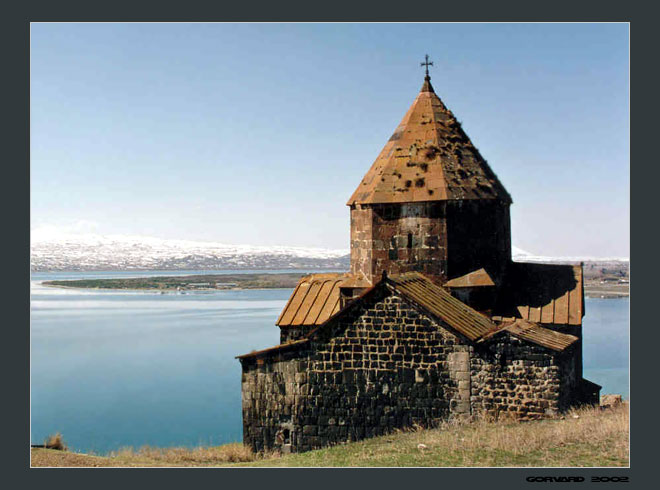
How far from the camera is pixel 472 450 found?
7.93 metres

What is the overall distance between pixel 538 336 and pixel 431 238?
2431mm

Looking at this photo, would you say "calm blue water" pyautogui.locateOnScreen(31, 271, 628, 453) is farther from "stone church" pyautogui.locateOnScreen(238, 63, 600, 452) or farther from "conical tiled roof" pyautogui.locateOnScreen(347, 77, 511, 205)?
"conical tiled roof" pyautogui.locateOnScreen(347, 77, 511, 205)

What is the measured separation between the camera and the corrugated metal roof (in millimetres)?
9375

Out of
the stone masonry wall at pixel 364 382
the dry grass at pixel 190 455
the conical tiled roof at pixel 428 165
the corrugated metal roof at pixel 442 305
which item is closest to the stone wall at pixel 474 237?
the conical tiled roof at pixel 428 165

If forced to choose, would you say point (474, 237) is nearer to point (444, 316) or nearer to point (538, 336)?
point (444, 316)

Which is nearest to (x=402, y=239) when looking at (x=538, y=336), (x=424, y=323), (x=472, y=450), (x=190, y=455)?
(x=424, y=323)

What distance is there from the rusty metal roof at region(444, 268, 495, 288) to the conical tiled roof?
1250mm

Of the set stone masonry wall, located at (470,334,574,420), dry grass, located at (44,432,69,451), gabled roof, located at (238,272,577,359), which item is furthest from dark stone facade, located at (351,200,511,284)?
dry grass, located at (44,432,69,451)

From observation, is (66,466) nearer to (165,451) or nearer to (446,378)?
(165,451)

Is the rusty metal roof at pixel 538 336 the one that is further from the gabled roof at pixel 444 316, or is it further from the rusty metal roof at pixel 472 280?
the rusty metal roof at pixel 472 280

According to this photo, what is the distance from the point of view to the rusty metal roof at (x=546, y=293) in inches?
434

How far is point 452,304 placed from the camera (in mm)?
10172

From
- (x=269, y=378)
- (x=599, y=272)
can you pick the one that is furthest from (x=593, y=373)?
(x=269, y=378)

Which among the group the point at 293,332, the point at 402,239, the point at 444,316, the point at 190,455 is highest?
the point at 402,239
